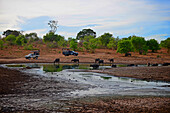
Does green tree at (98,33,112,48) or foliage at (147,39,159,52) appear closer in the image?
foliage at (147,39,159,52)

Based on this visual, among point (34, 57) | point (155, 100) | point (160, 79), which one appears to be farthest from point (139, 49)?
point (155, 100)

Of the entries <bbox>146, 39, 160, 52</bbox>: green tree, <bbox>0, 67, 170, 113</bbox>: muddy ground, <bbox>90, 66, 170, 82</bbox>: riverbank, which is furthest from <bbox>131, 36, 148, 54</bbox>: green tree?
<bbox>0, 67, 170, 113</bbox>: muddy ground

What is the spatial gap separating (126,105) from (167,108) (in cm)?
196

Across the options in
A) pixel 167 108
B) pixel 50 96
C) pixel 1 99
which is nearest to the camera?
pixel 167 108

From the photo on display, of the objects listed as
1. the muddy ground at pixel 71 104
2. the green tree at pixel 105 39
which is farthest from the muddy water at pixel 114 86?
the green tree at pixel 105 39

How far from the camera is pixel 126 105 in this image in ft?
31.0

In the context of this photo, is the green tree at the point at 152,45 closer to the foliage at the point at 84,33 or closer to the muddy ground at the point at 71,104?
the foliage at the point at 84,33

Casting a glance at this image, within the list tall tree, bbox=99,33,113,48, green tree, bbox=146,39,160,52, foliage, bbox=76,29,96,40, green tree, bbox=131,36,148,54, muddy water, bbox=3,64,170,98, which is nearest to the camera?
muddy water, bbox=3,64,170,98

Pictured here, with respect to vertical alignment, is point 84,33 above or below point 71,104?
above

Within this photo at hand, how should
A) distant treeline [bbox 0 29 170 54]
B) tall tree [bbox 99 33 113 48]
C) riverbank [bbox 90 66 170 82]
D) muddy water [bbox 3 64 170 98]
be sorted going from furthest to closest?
tall tree [bbox 99 33 113 48]
distant treeline [bbox 0 29 170 54]
riverbank [bbox 90 66 170 82]
muddy water [bbox 3 64 170 98]

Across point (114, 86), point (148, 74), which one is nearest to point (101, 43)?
point (148, 74)

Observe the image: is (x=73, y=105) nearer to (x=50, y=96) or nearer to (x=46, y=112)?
(x=46, y=112)

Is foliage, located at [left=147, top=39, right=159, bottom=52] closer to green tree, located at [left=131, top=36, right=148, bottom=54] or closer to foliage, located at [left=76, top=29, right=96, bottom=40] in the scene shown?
green tree, located at [left=131, top=36, right=148, bottom=54]

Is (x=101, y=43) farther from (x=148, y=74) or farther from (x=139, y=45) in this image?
(x=148, y=74)
